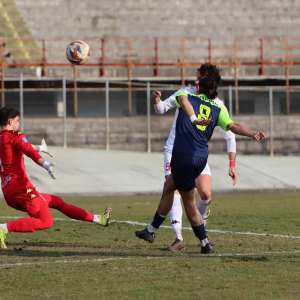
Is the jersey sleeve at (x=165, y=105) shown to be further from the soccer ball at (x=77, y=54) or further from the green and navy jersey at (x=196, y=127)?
the soccer ball at (x=77, y=54)

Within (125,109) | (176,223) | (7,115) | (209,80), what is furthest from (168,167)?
(125,109)

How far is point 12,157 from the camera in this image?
544 inches

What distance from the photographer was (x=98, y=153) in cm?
3356

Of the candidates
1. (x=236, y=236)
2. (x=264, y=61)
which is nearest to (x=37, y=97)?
(x=264, y=61)

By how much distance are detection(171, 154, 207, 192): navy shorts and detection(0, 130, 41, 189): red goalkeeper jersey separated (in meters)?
1.78

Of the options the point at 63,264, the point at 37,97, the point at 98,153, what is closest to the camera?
the point at 63,264

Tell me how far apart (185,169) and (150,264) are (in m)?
1.22

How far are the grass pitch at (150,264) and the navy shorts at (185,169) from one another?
0.81 meters

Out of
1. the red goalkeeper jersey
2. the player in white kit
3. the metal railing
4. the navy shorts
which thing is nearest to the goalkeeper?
the red goalkeeper jersey

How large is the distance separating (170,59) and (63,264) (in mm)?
28618

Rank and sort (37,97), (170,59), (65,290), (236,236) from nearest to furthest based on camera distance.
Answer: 1. (65,290)
2. (236,236)
3. (37,97)
4. (170,59)

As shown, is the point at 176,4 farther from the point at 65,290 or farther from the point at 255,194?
the point at 65,290

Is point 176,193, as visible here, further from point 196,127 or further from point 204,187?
point 196,127

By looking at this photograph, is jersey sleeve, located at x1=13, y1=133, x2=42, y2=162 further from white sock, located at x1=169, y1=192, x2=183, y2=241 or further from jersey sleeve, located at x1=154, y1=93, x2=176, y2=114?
white sock, located at x1=169, y1=192, x2=183, y2=241
